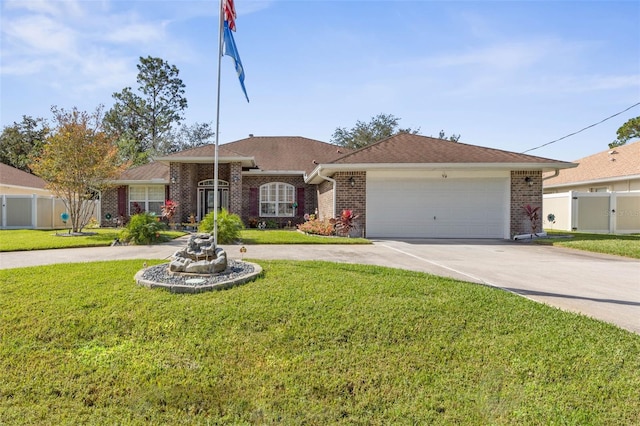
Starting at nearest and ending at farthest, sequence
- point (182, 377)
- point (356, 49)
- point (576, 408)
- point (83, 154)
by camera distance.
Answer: point (576, 408)
point (182, 377)
point (356, 49)
point (83, 154)

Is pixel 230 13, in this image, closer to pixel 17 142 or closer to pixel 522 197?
pixel 522 197

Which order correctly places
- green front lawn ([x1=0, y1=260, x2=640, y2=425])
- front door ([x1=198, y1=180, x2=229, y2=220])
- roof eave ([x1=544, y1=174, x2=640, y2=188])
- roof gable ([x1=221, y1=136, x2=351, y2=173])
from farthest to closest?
roof gable ([x1=221, y1=136, x2=351, y2=173]) → front door ([x1=198, y1=180, x2=229, y2=220]) → roof eave ([x1=544, y1=174, x2=640, y2=188]) → green front lawn ([x1=0, y1=260, x2=640, y2=425])

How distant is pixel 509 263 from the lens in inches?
308

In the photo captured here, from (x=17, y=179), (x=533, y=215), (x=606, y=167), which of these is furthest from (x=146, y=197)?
(x=606, y=167)

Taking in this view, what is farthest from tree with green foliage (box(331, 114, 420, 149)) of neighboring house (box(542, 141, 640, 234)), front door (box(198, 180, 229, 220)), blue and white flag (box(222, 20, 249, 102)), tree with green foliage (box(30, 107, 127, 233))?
blue and white flag (box(222, 20, 249, 102))

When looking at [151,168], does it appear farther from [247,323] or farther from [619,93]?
[619,93]

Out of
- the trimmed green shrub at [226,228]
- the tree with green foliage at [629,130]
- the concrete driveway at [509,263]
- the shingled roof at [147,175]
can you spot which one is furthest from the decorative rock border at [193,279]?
the tree with green foliage at [629,130]

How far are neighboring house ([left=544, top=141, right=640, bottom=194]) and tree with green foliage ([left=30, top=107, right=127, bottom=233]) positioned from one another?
1953 cm

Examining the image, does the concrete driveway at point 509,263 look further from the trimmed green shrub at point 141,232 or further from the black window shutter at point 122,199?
the black window shutter at point 122,199

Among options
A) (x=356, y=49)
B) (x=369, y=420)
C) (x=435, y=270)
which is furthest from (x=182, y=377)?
(x=356, y=49)

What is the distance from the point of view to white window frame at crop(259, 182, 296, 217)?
728 inches

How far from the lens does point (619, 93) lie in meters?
14.9

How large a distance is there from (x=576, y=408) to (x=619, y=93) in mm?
17604

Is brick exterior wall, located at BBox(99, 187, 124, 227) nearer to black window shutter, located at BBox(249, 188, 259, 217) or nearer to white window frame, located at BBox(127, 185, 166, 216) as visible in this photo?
white window frame, located at BBox(127, 185, 166, 216)
